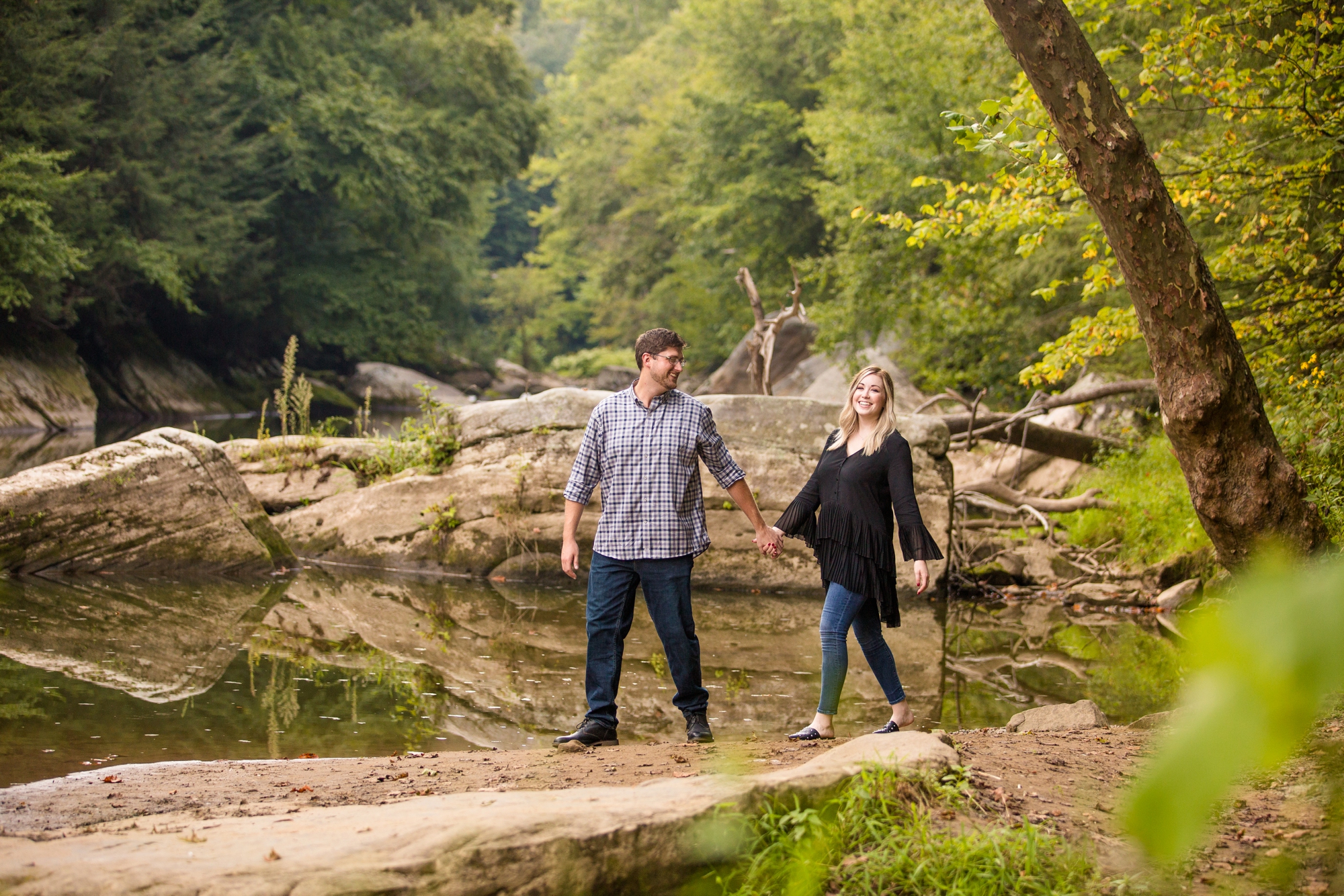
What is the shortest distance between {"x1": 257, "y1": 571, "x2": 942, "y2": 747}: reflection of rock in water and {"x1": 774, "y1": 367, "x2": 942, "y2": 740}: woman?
2.29 feet

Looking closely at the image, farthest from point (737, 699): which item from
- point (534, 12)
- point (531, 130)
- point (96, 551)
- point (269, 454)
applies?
point (534, 12)

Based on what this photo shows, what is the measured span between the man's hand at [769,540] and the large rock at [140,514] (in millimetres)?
6526

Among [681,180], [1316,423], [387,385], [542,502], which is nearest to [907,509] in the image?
[1316,423]

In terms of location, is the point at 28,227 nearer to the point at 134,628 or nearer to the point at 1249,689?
the point at 134,628

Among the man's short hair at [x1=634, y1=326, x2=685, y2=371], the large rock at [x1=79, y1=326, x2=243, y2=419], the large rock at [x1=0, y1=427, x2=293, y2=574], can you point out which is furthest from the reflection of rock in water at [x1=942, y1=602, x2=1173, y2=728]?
the large rock at [x1=79, y1=326, x2=243, y2=419]

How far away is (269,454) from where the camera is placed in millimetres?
12266

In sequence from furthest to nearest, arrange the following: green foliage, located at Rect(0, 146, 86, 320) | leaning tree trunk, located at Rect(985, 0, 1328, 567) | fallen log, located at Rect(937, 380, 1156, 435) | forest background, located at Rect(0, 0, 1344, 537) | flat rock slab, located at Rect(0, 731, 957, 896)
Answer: green foliage, located at Rect(0, 146, 86, 320)
fallen log, located at Rect(937, 380, 1156, 435)
forest background, located at Rect(0, 0, 1344, 537)
leaning tree trunk, located at Rect(985, 0, 1328, 567)
flat rock slab, located at Rect(0, 731, 957, 896)

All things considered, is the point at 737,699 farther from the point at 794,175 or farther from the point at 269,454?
the point at 794,175

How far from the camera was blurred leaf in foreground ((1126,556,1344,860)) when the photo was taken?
58 centimetres

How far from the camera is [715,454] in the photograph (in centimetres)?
582

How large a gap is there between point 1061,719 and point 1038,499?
7894mm

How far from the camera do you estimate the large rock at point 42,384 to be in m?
23.1

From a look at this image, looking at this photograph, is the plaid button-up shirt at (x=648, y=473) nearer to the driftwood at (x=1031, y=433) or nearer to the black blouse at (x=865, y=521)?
the black blouse at (x=865, y=521)

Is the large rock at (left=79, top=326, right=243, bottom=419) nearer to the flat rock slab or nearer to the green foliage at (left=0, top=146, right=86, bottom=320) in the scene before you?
the green foliage at (left=0, top=146, right=86, bottom=320)
